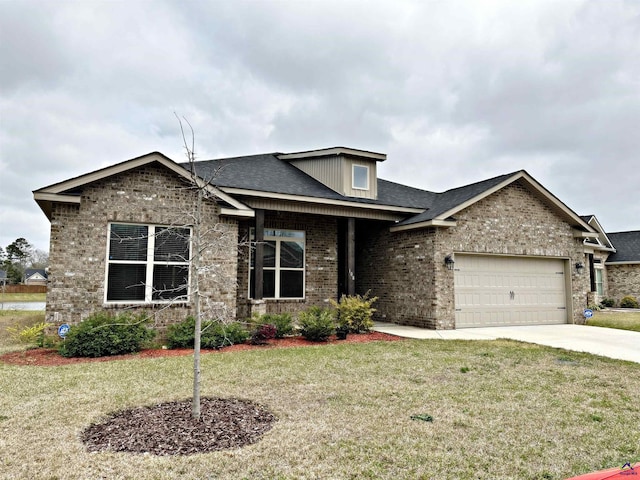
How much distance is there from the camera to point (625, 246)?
89.4 feet

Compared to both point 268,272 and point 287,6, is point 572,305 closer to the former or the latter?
point 268,272

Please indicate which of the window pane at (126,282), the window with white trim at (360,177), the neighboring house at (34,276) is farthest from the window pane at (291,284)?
the neighboring house at (34,276)

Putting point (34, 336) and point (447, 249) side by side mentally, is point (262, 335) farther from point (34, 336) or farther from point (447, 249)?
point (447, 249)

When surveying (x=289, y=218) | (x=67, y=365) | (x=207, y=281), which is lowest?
(x=67, y=365)

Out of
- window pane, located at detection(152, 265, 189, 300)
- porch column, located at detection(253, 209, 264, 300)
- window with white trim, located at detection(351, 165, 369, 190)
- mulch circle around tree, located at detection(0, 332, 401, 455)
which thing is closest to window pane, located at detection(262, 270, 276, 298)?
porch column, located at detection(253, 209, 264, 300)

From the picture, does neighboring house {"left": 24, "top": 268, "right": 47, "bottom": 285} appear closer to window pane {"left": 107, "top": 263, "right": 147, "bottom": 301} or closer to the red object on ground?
window pane {"left": 107, "top": 263, "right": 147, "bottom": 301}

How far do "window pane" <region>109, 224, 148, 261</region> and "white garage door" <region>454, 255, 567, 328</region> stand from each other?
9201 mm

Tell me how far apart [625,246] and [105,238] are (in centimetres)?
3029

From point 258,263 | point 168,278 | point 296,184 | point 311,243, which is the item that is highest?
point 296,184

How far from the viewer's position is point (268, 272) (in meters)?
13.7

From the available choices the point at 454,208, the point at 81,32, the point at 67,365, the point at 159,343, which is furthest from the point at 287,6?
the point at 67,365

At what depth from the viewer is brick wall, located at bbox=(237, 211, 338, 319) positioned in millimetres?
13953

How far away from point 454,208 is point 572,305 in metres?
6.26

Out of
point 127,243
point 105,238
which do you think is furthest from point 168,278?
point 105,238
